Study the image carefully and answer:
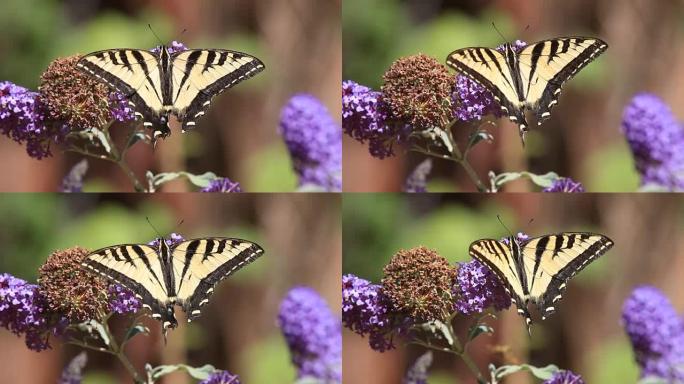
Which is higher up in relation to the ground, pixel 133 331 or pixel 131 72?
pixel 131 72

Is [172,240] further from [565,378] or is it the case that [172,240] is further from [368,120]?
[565,378]

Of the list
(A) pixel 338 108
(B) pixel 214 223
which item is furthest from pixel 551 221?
(B) pixel 214 223

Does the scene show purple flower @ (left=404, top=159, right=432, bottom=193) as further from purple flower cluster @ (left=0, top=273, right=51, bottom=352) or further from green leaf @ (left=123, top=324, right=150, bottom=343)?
purple flower cluster @ (left=0, top=273, right=51, bottom=352)

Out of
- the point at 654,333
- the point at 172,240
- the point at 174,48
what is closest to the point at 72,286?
the point at 172,240

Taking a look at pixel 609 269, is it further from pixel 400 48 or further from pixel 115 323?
pixel 115 323

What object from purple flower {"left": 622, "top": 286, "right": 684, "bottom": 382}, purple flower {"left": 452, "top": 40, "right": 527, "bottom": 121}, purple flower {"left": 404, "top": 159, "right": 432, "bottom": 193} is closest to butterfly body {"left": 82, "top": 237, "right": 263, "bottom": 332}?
purple flower {"left": 404, "top": 159, "right": 432, "bottom": 193}
